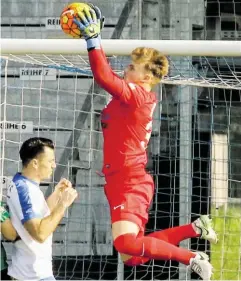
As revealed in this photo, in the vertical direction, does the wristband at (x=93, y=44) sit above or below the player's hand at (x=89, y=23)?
below

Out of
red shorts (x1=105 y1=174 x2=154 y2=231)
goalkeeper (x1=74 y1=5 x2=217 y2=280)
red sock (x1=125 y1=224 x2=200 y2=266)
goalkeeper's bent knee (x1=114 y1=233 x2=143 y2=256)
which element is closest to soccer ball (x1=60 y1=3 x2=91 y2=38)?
goalkeeper (x1=74 y1=5 x2=217 y2=280)

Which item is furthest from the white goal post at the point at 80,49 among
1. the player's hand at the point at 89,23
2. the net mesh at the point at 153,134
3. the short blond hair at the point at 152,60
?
the net mesh at the point at 153,134

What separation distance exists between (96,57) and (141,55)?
396mm

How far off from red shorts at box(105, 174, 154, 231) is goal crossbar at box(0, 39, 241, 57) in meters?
0.76

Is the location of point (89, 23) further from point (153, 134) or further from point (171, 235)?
point (153, 134)

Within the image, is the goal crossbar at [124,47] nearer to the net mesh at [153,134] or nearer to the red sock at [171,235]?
the red sock at [171,235]

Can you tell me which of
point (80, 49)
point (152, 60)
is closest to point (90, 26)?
point (152, 60)

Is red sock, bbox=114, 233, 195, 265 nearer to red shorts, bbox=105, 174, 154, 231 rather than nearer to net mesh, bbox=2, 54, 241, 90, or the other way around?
red shorts, bbox=105, 174, 154, 231

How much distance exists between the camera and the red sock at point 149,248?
5.84 meters

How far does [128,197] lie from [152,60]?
753 millimetres

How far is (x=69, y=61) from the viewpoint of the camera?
6941 mm

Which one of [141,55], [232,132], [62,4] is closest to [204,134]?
[232,132]

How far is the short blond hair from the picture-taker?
5922 mm

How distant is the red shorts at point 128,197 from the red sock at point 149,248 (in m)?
0.11
